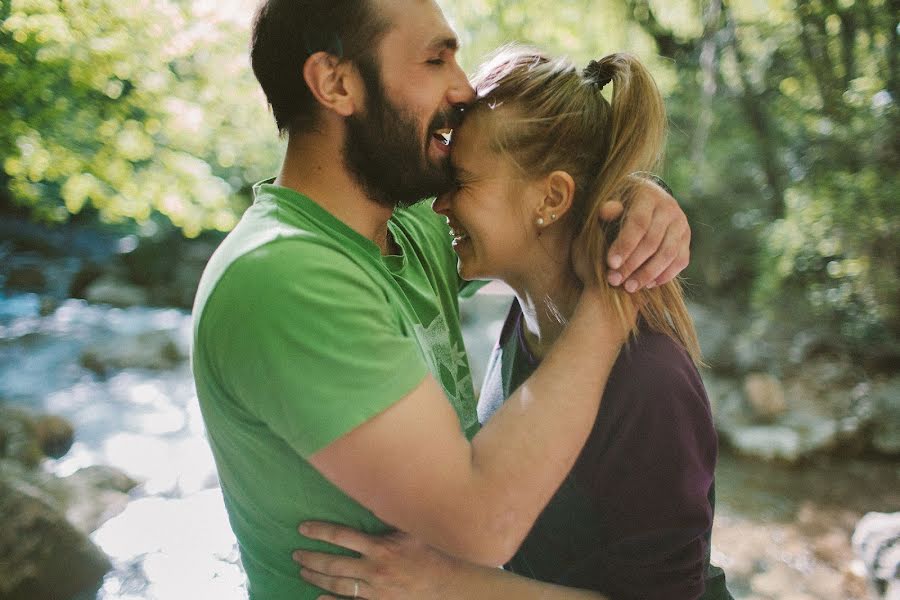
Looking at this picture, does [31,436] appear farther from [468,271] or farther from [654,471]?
[654,471]

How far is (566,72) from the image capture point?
168 cm

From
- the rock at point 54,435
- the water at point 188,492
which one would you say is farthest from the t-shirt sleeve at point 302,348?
the rock at point 54,435

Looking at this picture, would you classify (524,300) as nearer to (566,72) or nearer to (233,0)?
(566,72)

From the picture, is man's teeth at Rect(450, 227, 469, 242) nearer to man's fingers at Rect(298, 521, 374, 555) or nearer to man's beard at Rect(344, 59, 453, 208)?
man's beard at Rect(344, 59, 453, 208)

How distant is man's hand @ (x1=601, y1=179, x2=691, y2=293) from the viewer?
139cm

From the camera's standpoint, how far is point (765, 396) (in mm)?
6113

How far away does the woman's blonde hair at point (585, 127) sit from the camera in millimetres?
1535

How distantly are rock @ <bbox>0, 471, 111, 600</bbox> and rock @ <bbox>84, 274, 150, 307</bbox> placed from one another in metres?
6.38

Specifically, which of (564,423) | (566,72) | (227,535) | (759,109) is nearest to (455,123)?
(566,72)

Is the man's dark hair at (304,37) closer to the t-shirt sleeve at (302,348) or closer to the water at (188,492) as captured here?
the t-shirt sleeve at (302,348)

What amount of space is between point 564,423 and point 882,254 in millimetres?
5864

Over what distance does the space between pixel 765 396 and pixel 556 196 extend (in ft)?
17.1

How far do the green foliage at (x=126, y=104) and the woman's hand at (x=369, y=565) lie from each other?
3.11 metres

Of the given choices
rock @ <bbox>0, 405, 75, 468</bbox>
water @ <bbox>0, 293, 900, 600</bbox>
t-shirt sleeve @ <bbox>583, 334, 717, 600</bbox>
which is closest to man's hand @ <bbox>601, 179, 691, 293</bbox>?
t-shirt sleeve @ <bbox>583, 334, 717, 600</bbox>
